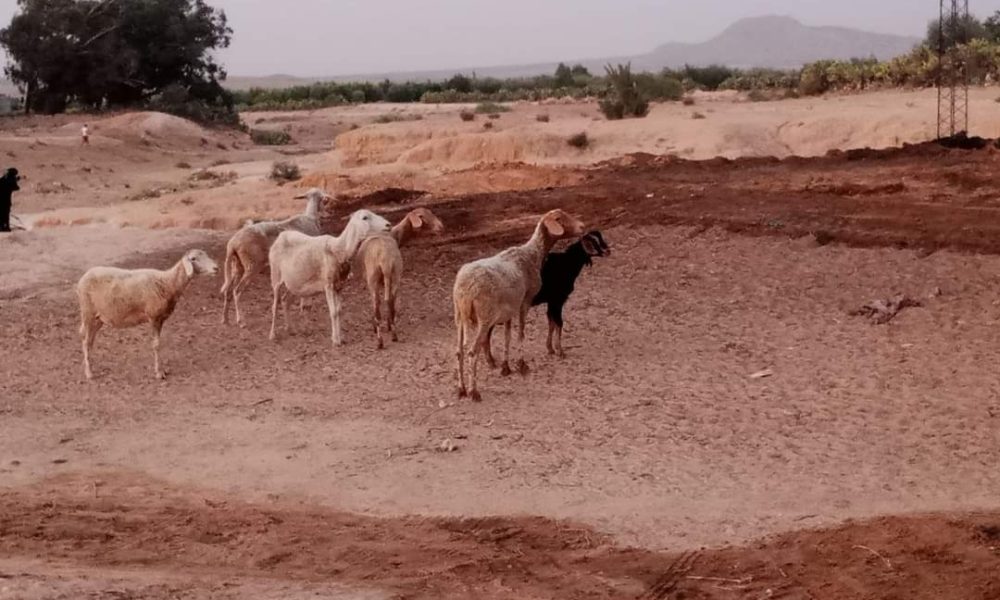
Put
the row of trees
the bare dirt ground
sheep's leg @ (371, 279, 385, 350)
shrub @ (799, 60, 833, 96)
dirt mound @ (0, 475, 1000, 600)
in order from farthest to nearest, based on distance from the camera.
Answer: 1. the row of trees
2. shrub @ (799, 60, 833, 96)
3. sheep's leg @ (371, 279, 385, 350)
4. the bare dirt ground
5. dirt mound @ (0, 475, 1000, 600)

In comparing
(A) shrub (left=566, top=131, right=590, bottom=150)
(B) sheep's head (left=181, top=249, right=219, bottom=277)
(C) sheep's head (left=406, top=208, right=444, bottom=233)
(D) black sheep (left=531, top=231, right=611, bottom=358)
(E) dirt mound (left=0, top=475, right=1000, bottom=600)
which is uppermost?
(A) shrub (left=566, top=131, right=590, bottom=150)

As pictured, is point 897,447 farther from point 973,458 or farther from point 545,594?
point 545,594

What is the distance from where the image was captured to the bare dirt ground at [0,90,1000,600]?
8375 millimetres

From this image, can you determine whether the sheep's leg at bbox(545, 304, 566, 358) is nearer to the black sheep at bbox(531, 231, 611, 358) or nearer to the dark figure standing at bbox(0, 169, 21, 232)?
the black sheep at bbox(531, 231, 611, 358)

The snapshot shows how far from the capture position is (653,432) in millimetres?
11344

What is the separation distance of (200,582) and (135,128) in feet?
150

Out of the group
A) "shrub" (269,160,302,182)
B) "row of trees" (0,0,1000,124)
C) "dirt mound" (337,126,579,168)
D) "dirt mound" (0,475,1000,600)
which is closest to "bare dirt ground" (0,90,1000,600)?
"dirt mound" (0,475,1000,600)

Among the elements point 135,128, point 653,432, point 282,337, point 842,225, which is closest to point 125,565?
point 653,432

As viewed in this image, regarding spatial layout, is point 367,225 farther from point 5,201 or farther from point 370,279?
point 5,201

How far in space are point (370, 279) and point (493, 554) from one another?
7079 mm

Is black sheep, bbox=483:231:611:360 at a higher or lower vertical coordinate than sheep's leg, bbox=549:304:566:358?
higher

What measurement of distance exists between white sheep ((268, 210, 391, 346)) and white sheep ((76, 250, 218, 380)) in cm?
144

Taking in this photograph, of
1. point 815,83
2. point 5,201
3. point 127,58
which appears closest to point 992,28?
point 815,83

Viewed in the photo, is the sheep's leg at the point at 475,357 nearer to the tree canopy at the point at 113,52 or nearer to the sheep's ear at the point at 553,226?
the sheep's ear at the point at 553,226
